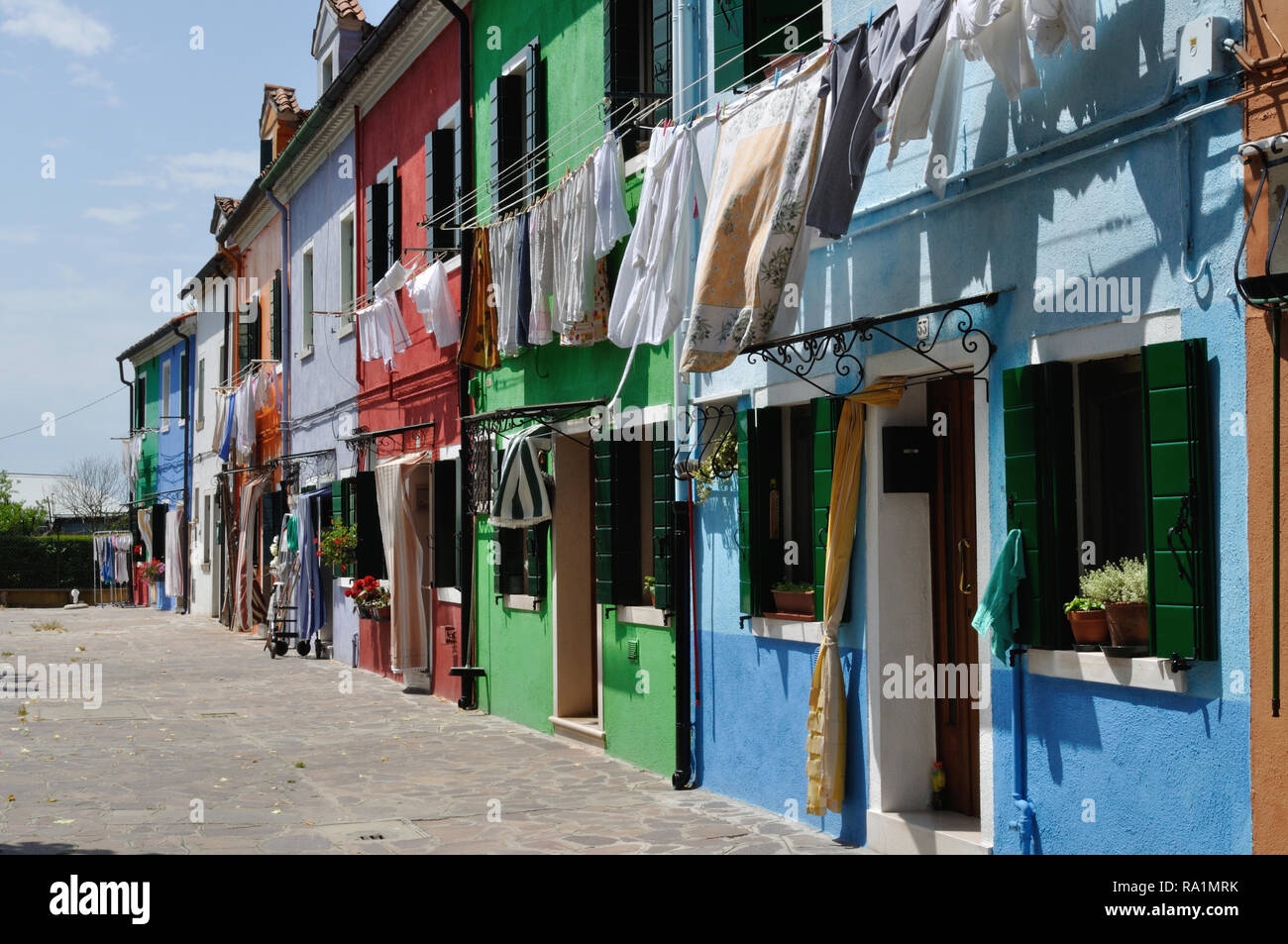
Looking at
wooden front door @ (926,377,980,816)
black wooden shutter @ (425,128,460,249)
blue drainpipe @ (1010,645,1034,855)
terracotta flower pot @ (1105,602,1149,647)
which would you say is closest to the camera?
terracotta flower pot @ (1105,602,1149,647)

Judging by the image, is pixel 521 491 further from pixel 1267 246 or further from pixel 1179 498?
pixel 1267 246

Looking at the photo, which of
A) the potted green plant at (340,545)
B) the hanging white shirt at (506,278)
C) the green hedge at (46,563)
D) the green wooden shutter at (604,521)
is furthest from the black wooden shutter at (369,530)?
the green hedge at (46,563)

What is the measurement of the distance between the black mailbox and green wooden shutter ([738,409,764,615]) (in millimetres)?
1375

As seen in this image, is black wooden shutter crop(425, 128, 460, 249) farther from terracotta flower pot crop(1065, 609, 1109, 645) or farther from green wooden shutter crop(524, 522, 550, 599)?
terracotta flower pot crop(1065, 609, 1109, 645)

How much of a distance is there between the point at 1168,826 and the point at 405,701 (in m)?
11.0

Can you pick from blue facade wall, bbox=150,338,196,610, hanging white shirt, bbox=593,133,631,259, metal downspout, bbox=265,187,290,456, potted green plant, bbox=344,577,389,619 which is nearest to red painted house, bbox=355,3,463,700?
potted green plant, bbox=344,577,389,619

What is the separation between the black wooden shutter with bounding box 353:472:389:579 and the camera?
61.2 ft

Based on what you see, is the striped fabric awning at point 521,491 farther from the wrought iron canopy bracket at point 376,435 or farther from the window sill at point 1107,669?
the window sill at point 1107,669

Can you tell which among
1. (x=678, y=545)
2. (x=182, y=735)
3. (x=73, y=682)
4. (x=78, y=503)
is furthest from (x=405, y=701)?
(x=78, y=503)

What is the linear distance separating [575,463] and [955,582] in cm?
551

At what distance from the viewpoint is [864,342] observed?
8.10 meters

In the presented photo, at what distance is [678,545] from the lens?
10.2 meters

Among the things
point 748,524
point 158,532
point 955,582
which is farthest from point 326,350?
point 158,532
